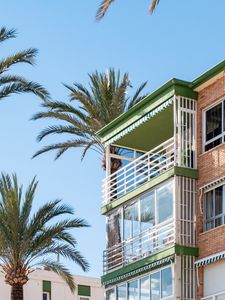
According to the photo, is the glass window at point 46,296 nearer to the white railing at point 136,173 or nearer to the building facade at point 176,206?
the white railing at point 136,173

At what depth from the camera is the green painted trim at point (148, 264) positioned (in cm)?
3244

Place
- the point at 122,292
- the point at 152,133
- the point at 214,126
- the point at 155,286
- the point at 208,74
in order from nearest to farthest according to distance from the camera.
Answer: the point at 208,74 → the point at 214,126 → the point at 155,286 → the point at 122,292 → the point at 152,133

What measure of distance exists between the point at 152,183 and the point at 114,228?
3391 mm

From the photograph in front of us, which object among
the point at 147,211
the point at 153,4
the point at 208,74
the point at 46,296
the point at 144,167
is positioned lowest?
the point at 46,296

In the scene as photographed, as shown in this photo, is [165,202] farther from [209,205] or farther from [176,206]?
[209,205]

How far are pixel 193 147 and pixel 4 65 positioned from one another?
8.38 m

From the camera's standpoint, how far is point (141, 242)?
34.7 m

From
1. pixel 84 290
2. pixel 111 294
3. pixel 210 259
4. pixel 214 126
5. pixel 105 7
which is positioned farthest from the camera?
pixel 84 290

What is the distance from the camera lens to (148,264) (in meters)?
33.6

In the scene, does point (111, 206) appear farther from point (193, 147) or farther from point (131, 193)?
point (193, 147)

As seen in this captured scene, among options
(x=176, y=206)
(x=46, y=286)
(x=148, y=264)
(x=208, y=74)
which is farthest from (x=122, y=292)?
(x=46, y=286)

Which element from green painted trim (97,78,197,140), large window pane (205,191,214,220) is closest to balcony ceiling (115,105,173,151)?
green painted trim (97,78,197,140)

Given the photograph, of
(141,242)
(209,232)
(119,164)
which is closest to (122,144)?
(119,164)

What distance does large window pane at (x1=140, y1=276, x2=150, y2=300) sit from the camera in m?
33.7
